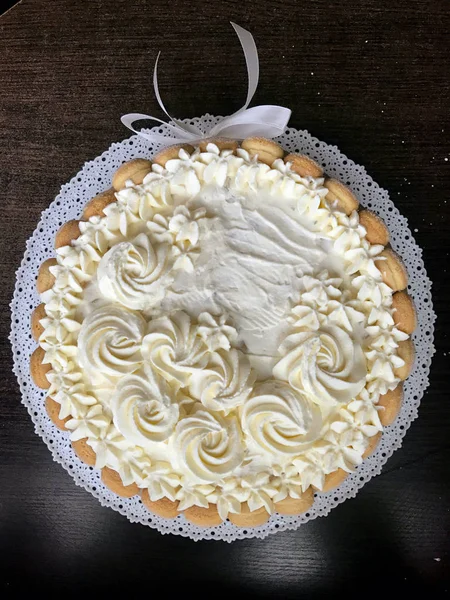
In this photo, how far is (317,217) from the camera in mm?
1387

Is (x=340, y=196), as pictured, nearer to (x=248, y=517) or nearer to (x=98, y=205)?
(x=98, y=205)

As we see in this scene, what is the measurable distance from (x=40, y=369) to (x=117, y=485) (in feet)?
1.24

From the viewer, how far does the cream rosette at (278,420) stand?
1305mm

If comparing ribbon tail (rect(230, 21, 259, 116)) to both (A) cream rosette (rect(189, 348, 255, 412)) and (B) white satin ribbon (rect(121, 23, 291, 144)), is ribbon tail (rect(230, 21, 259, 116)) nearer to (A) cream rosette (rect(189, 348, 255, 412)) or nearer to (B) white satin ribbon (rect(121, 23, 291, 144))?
(B) white satin ribbon (rect(121, 23, 291, 144))

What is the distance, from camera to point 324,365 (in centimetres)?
133

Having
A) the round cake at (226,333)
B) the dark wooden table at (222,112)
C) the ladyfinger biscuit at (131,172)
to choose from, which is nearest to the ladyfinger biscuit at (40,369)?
the round cake at (226,333)

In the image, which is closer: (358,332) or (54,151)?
(358,332)

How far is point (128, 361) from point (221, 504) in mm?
443

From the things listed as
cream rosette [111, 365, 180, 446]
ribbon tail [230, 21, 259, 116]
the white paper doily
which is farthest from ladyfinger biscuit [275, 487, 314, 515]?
ribbon tail [230, 21, 259, 116]

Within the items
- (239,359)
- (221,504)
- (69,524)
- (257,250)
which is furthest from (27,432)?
(257,250)

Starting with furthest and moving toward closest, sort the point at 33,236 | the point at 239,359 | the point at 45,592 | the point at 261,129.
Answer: the point at 45,592
the point at 33,236
the point at 261,129
the point at 239,359

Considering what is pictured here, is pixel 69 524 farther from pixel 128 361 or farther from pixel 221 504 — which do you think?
pixel 128 361

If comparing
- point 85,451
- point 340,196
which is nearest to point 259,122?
point 340,196

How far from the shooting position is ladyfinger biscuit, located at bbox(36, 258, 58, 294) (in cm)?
144
